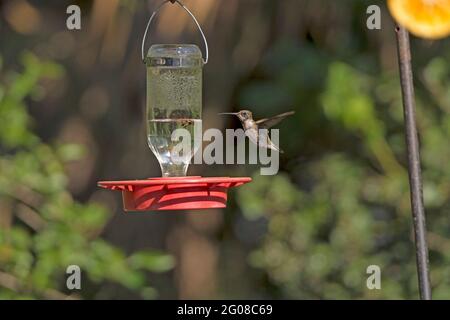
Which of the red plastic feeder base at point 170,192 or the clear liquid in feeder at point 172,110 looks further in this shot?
the clear liquid in feeder at point 172,110

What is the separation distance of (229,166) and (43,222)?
0.78 meters

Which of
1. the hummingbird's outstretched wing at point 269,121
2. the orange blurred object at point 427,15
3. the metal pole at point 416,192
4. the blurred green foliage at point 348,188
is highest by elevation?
the blurred green foliage at point 348,188

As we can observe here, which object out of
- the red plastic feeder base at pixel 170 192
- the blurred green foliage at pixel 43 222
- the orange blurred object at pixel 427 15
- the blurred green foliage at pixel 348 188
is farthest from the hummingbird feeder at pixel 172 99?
the blurred green foliage at pixel 348 188

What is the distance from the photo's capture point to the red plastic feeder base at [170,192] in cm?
207

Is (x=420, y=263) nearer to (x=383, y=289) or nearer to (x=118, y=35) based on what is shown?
(x=383, y=289)

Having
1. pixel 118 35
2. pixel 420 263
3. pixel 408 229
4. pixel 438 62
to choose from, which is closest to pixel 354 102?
pixel 438 62

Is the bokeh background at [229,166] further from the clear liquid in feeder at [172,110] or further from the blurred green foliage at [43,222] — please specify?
the clear liquid in feeder at [172,110]

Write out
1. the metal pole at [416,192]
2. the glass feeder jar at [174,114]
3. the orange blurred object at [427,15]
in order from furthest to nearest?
the glass feeder jar at [174,114] → the orange blurred object at [427,15] → the metal pole at [416,192]

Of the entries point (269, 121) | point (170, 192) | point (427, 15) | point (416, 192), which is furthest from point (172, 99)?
point (416, 192)

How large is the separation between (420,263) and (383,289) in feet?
8.06

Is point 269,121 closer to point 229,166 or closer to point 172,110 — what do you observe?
point 172,110

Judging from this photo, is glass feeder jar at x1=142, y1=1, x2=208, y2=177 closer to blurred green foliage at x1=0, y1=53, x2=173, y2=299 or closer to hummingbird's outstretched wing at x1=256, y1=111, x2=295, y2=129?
hummingbird's outstretched wing at x1=256, y1=111, x2=295, y2=129

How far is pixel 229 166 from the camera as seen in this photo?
4.24m

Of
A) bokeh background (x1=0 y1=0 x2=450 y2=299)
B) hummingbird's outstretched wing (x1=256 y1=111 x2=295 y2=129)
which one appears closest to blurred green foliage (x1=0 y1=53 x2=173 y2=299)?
bokeh background (x1=0 y1=0 x2=450 y2=299)
